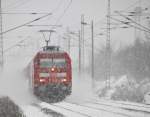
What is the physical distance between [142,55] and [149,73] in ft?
12.9

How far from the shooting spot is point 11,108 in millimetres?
20734

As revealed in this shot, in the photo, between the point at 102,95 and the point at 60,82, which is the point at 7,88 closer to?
the point at 102,95

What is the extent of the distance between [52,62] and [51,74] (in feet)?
2.46

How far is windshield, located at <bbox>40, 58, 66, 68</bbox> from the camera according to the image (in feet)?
98.9

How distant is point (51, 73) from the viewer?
30.0m

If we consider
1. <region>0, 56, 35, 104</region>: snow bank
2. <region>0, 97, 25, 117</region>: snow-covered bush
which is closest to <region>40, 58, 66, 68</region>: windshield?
<region>0, 56, 35, 104</region>: snow bank

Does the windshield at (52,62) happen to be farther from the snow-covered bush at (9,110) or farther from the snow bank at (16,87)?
the snow-covered bush at (9,110)

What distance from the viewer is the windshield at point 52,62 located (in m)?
30.2

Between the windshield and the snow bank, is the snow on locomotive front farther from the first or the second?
the snow bank

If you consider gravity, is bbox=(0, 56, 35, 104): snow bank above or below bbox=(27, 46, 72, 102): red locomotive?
below

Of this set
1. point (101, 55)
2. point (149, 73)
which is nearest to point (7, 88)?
point (149, 73)

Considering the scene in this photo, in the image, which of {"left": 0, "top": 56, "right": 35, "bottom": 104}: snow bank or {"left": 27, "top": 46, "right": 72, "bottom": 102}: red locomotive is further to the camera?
{"left": 0, "top": 56, "right": 35, "bottom": 104}: snow bank

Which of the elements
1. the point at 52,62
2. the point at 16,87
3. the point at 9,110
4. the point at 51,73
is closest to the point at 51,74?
the point at 51,73

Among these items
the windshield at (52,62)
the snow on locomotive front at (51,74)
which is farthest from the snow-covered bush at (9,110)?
the windshield at (52,62)
